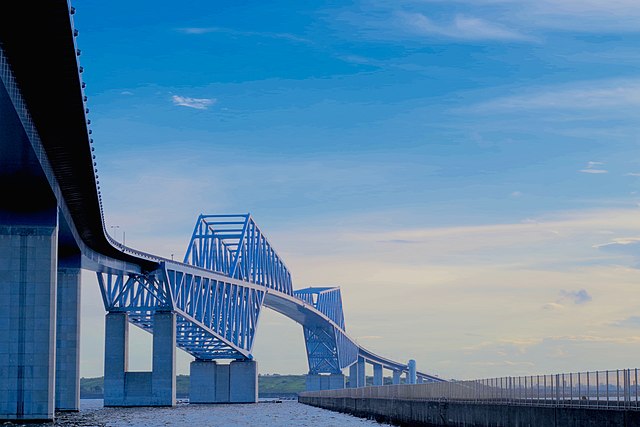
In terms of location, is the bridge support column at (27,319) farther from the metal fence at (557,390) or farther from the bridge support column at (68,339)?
the bridge support column at (68,339)

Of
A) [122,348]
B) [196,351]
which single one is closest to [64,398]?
[122,348]

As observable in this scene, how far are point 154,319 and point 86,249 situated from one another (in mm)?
24012

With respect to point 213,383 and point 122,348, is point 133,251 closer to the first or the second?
point 122,348

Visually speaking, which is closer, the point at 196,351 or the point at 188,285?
the point at 188,285

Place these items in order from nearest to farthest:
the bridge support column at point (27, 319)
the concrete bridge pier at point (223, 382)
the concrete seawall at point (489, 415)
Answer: the concrete seawall at point (489, 415) → the bridge support column at point (27, 319) → the concrete bridge pier at point (223, 382)

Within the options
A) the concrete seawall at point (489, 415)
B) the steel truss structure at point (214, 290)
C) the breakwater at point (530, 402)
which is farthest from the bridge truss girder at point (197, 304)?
the breakwater at point (530, 402)

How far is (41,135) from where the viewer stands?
53.4 meters

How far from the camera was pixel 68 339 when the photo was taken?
292 feet

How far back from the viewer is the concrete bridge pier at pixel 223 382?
465 ft

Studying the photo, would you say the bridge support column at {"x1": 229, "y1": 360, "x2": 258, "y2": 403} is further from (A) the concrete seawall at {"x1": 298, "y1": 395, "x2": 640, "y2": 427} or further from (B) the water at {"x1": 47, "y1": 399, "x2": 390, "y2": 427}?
(A) the concrete seawall at {"x1": 298, "y1": 395, "x2": 640, "y2": 427}

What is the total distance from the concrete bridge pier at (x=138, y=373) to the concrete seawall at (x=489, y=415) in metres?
27.1

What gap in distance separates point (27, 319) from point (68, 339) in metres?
24.4

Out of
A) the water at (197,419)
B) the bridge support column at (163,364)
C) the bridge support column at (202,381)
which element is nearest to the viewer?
the water at (197,419)

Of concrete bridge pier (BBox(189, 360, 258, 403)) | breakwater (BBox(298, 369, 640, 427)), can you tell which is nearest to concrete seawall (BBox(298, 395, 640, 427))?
breakwater (BBox(298, 369, 640, 427))
